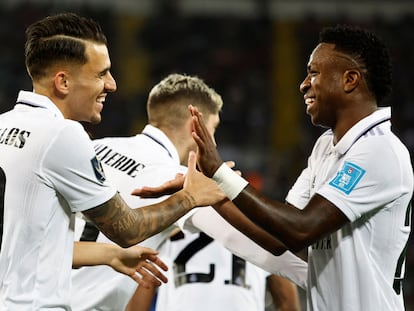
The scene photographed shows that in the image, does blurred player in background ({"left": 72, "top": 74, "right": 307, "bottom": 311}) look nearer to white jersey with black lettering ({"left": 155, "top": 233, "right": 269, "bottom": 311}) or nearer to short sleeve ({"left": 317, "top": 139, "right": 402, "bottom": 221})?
white jersey with black lettering ({"left": 155, "top": 233, "right": 269, "bottom": 311})

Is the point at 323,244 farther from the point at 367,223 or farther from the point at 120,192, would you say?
the point at 120,192

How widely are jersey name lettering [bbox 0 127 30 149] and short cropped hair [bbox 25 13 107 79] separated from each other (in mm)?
282

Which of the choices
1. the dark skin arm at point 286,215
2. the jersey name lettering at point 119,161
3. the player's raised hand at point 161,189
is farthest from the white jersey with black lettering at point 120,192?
the dark skin arm at point 286,215

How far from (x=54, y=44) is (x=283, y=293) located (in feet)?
7.48

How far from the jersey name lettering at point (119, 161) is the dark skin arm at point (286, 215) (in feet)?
3.62

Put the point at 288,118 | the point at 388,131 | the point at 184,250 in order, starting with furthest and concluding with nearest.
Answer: the point at 288,118 → the point at 184,250 → the point at 388,131

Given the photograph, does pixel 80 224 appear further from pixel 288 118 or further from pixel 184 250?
pixel 288 118

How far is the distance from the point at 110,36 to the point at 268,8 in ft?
8.92

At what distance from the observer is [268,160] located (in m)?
11.9

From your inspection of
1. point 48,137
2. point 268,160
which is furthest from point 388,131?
point 268,160

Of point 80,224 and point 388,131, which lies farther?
point 80,224

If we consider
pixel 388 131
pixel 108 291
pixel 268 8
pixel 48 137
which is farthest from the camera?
pixel 268 8

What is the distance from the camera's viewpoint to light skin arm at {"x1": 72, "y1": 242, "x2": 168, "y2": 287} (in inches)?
125

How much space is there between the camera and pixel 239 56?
13430mm
